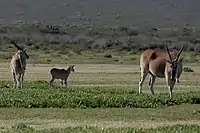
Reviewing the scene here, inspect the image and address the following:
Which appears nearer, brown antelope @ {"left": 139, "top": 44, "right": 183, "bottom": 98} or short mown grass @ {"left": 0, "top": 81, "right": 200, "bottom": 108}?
short mown grass @ {"left": 0, "top": 81, "right": 200, "bottom": 108}

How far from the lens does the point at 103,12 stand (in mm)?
154375

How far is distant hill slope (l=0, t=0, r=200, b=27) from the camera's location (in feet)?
481

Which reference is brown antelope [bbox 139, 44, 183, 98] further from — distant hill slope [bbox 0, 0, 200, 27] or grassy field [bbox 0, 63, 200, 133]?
distant hill slope [bbox 0, 0, 200, 27]

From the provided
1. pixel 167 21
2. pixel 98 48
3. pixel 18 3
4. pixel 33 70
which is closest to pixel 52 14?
pixel 18 3

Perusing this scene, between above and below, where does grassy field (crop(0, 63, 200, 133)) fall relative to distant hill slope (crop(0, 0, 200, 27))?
below

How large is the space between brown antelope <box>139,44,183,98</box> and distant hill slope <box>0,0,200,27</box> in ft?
371

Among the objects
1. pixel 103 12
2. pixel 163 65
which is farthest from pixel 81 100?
pixel 103 12

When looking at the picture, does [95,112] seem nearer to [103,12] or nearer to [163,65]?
[163,65]

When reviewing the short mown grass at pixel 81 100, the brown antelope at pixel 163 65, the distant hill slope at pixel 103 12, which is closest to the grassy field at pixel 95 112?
the short mown grass at pixel 81 100

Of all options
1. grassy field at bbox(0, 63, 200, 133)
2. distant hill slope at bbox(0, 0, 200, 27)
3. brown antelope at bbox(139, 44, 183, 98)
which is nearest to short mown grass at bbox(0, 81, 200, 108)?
grassy field at bbox(0, 63, 200, 133)

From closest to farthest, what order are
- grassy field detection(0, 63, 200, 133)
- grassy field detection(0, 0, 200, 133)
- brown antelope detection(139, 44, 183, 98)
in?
grassy field detection(0, 63, 200, 133) → grassy field detection(0, 0, 200, 133) → brown antelope detection(139, 44, 183, 98)

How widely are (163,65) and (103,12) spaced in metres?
126

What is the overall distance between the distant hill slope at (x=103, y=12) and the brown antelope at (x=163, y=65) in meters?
113

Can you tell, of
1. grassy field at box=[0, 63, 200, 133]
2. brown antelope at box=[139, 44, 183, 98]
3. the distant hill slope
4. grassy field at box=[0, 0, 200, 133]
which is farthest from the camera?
the distant hill slope
